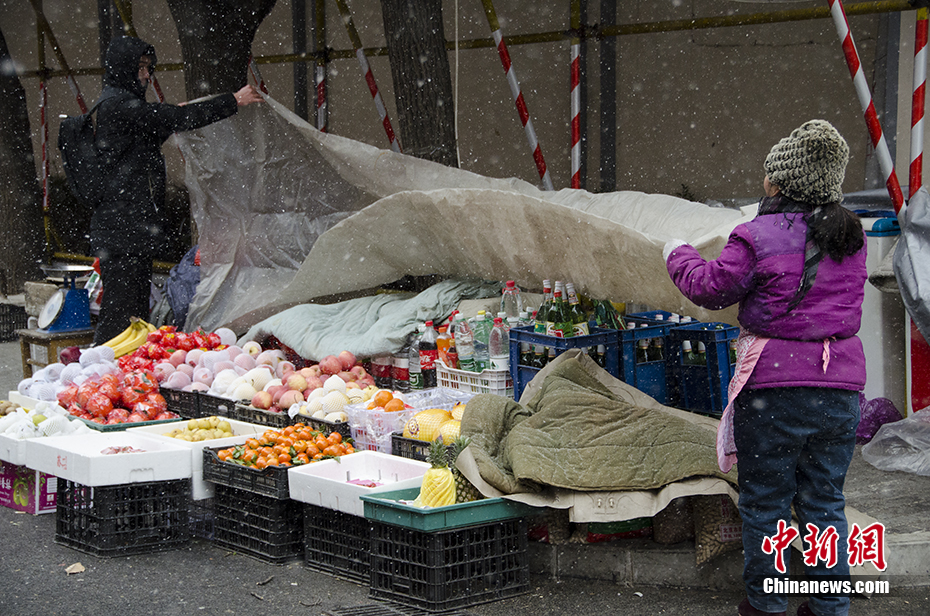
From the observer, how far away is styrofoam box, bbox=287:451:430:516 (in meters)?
4.18

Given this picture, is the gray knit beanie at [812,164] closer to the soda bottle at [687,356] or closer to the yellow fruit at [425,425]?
the yellow fruit at [425,425]

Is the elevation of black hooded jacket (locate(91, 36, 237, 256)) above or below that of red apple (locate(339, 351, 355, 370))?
above

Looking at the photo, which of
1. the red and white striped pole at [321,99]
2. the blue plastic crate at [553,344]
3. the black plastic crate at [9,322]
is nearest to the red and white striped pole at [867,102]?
the blue plastic crate at [553,344]

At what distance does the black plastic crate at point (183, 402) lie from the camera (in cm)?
610

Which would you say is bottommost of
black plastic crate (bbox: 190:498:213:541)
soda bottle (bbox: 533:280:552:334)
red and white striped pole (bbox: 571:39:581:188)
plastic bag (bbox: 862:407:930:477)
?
black plastic crate (bbox: 190:498:213:541)

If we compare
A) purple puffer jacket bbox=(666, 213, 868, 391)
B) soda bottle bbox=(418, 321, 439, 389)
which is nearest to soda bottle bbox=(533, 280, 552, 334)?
soda bottle bbox=(418, 321, 439, 389)

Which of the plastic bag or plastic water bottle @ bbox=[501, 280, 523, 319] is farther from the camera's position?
plastic water bottle @ bbox=[501, 280, 523, 319]

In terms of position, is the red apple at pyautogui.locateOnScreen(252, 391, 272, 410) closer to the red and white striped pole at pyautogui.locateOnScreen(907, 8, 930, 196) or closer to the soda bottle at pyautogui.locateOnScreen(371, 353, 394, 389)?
the soda bottle at pyautogui.locateOnScreen(371, 353, 394, 389)

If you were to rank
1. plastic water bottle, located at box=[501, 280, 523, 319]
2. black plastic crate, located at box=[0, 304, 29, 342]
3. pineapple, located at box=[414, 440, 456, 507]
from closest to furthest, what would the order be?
pineapple, located at box=[414, 440, 456, 507] → plastic water bottle, located at box=[501, 280, 523, 319] → black plastic crate, located at box=[0, 304, 29, 342]

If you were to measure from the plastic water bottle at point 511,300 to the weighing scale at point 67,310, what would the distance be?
4197 mm

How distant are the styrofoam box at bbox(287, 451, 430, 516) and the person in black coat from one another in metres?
3.35

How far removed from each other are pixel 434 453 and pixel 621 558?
0.96 metres

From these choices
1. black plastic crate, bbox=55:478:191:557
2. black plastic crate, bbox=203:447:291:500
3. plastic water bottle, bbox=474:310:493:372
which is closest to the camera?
black plastic crate, bbox=203:447:291:500

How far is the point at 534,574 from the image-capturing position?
14.1ft
